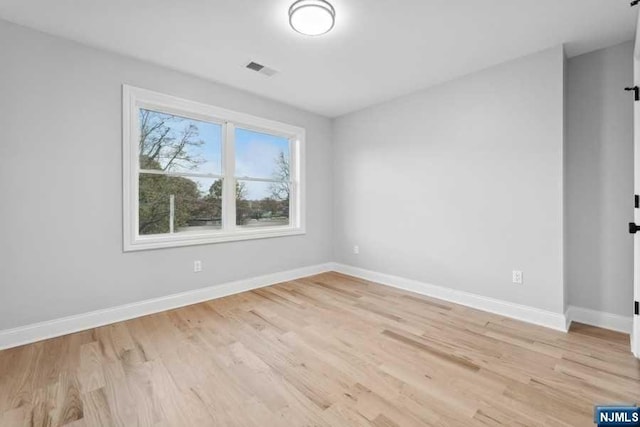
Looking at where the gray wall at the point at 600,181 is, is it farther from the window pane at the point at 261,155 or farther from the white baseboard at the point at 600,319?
the window pane at the point at 261,155

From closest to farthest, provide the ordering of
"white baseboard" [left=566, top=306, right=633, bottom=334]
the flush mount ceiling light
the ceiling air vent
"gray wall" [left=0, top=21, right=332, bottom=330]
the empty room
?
the empty room < the flush mount ceiling light < "gray wall" [left=0, top=21, right=332, bottom=330] < "white baseboard" [left=566, top=306, right=633, bottom=334] < the ceiling air vent

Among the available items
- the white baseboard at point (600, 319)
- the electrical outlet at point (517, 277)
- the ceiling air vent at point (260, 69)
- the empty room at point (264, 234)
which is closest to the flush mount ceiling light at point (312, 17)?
the empty room at point (264, 234)

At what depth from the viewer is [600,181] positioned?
8.39ft

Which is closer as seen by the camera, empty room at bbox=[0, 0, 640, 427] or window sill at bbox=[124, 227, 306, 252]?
empty room at bbox=[0, 0, 640, 427]

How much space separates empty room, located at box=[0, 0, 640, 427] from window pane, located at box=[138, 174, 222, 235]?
2cm

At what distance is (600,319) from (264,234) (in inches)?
145

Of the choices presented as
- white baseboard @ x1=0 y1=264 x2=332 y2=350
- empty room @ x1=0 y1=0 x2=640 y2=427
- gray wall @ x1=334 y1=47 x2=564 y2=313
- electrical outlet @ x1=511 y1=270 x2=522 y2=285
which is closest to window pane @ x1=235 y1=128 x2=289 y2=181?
empty room @ x1=0 y1=0 x2=640 y2=427

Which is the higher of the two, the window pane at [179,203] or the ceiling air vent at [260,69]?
the ceiling air vent at [260,69]

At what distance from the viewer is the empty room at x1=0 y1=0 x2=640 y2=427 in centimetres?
173

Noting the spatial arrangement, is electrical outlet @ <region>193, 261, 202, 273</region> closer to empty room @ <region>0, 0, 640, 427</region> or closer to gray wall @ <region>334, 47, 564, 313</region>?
empty room @ <region>0, 0, 640, 427</region>

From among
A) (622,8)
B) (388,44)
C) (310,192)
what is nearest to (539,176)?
(622,8)

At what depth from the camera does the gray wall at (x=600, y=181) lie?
96.4 inches

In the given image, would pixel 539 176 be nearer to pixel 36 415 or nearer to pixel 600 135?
pixel 600 135

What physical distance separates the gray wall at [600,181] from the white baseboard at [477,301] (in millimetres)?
394
